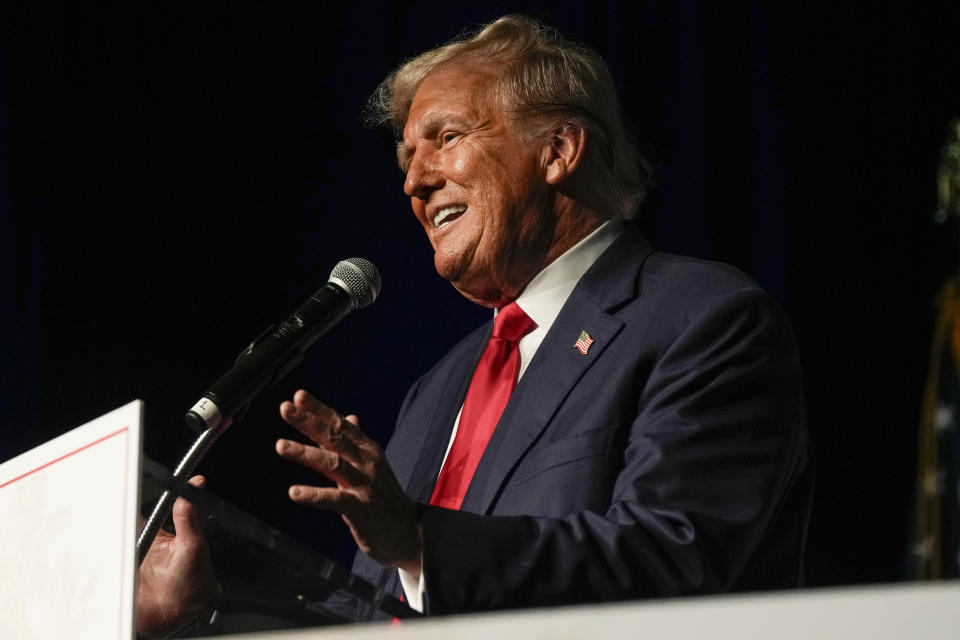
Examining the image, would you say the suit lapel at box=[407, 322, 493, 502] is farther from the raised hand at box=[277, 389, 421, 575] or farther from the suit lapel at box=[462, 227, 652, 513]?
the raised hand at box=[277, 389, 421, 575]

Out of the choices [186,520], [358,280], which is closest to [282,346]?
[358,280]

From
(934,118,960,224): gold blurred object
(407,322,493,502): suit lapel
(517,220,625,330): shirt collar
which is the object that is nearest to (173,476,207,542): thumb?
(407,322,493,502): suit lapel

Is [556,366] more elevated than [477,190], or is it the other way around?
[477,190]

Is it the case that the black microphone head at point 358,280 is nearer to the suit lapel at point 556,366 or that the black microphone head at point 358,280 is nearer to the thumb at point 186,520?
the suit lapel at point 556,366

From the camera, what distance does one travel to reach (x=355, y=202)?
8.41ft

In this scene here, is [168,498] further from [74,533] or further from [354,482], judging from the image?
[354,482]

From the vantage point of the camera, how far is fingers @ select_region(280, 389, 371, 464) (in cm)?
103

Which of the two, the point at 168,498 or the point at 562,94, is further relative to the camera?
the point at 562,94

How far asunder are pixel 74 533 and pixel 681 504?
0.90 m

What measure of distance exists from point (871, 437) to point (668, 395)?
0.56m

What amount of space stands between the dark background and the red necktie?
36 cm

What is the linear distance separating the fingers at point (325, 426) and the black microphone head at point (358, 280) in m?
0.58

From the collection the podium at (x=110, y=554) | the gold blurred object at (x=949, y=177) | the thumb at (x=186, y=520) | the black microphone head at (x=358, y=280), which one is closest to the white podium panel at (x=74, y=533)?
the podium at (x=110, y=554)

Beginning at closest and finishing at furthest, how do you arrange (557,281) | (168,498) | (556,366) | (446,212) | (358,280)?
(168,498), (358,280), (556,366), (557,281), (446,212)
